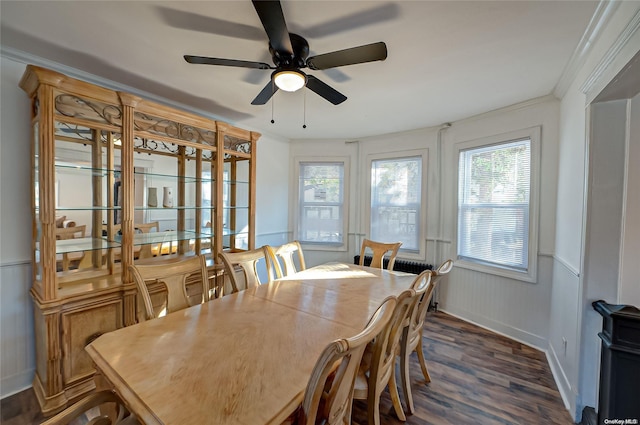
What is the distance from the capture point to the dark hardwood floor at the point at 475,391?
71.1 inches

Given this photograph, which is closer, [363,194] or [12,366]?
[12,366]

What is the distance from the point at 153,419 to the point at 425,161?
3.79 metres

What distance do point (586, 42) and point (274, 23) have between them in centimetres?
202

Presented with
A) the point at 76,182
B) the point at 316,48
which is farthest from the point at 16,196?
the point at 316,48

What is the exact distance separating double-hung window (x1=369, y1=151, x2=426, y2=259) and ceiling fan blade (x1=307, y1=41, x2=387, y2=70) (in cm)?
253

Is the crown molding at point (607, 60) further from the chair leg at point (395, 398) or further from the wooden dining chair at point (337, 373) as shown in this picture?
the chair leg at point (395, 398)

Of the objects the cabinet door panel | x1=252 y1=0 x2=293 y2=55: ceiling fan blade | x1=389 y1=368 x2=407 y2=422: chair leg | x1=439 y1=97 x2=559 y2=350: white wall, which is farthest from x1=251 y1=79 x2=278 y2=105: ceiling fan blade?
x1=439 y1=97 x2=559 y2=350: white wall

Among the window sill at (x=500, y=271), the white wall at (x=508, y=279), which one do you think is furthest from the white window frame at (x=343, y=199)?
the window sill at (x=500, y=271)

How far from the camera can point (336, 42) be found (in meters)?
1.76

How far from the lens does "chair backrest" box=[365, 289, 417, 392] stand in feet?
4.11

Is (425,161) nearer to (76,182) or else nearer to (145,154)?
(145,154)

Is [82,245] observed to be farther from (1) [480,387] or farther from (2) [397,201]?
(2) [397,201]

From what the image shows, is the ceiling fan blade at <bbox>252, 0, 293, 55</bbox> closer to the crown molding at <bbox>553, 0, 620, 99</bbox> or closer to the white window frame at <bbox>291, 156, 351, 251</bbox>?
the crown molding at <bbox>553, 0, 620, 99</bbox>

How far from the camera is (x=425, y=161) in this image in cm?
372
